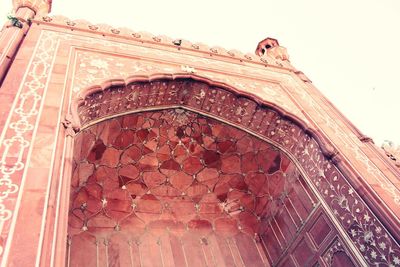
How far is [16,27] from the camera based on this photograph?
4801 millimetres

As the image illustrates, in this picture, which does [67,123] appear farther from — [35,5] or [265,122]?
[35,5]

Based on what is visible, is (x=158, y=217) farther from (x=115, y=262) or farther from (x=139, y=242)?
(x=115, y=262)

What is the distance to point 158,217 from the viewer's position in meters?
5.14

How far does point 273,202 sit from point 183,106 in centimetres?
173

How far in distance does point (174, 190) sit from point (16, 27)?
2.82m

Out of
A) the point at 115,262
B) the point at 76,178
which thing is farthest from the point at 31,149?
the point at 115,262

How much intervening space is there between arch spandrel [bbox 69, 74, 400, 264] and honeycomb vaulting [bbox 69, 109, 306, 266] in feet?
0.41

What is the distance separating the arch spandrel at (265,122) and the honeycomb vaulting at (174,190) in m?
0.13

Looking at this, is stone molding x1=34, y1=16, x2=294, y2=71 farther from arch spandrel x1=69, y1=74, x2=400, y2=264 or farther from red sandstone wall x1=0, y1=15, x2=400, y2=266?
arch spandrel x1=69, y1=74, x2=400, y2=264

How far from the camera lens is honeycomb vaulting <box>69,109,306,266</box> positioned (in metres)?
4.71

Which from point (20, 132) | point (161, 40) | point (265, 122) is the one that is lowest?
point (20, 132)

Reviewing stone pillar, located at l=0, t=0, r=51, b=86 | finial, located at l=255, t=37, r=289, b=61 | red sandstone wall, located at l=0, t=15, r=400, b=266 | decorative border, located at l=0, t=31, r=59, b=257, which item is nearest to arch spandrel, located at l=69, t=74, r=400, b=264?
red sandstone wall, located at l=0, t=15, r=400, b=266

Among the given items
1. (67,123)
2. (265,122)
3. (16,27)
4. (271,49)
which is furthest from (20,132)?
(271,49)

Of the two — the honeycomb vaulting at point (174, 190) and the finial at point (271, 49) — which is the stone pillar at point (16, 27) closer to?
the honeycomb vaulting at point (174, 190)
